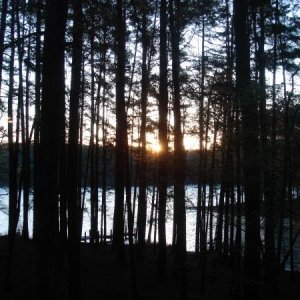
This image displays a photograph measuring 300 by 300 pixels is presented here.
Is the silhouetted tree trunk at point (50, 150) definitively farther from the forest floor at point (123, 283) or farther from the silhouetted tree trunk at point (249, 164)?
the forest floor at point (123, 283)

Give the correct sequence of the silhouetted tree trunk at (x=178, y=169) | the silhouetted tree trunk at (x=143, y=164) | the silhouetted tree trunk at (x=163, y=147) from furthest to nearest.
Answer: the silhouetted tree trunk at (x=143, y=164) → the silhouetted tree trunk at (x=163, y=147) → the silhouetted tree trunk at (x=178, y=169)

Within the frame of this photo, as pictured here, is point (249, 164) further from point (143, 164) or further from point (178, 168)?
point (143, 164)

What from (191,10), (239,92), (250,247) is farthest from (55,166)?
(191,10)

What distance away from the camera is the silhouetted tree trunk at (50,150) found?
5.13 meters

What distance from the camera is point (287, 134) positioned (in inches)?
355

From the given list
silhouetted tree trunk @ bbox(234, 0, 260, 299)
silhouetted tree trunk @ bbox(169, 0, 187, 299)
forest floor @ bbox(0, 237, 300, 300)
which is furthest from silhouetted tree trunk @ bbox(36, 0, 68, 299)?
silhouetted tree trunk @ bbox(169, 0, 187, 299)

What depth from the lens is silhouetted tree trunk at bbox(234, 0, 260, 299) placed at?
8.51 meters

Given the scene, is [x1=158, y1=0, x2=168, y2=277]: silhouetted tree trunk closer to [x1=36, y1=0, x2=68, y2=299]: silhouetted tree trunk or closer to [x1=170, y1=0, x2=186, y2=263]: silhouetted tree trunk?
[x1=170, y1=0, x2=186, y2=263]: silhouetted tree trunk

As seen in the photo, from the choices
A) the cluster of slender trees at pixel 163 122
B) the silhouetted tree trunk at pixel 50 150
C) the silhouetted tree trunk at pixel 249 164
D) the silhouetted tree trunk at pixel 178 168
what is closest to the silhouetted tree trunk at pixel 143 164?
the cluster of slender trees at pixel 163 122

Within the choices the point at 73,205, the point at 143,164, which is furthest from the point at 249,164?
the point at 143,164

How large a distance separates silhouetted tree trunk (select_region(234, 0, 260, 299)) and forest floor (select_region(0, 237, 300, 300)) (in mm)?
533

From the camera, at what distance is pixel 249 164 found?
8.66 m

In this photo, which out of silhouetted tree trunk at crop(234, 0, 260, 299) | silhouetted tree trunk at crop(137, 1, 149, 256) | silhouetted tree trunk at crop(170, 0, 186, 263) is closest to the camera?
silhouetted tree trunk at crop(234, 0, 260, 299)

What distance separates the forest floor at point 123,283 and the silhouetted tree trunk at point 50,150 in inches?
223
